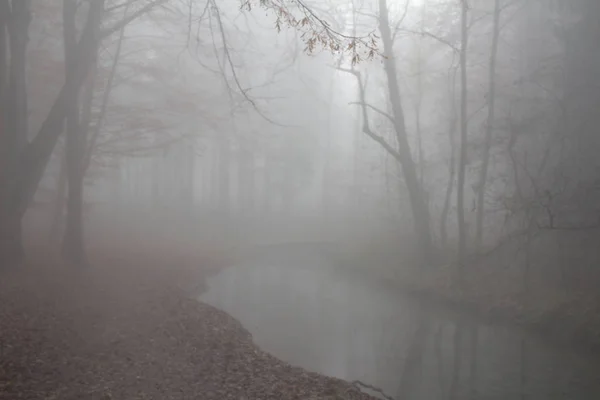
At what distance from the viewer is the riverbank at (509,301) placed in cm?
1249

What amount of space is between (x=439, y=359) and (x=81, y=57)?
10387 millimetres

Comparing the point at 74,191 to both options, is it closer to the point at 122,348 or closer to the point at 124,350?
the point at 122,348

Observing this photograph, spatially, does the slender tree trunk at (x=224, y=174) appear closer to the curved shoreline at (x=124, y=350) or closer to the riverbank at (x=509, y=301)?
the riverbank at (x=509, y=301)

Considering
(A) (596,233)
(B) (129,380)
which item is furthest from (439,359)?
(B) (129,380)

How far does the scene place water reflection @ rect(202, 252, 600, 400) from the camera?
399 inches

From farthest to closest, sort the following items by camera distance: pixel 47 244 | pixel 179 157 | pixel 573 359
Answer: pixel 179 157
pixel 47 244
pixel 573 359

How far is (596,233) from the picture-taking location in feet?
45.2

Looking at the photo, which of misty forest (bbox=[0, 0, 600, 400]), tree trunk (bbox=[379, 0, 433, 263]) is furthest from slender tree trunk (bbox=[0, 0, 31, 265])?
tree trunk (bbox=[379, 0, 433, 263])

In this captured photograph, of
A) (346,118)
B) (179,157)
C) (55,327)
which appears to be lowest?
(55,327)

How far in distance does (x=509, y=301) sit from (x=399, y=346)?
416cm

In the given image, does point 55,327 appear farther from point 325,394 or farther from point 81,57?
point 81,57

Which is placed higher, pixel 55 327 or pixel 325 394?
pixel 55 327

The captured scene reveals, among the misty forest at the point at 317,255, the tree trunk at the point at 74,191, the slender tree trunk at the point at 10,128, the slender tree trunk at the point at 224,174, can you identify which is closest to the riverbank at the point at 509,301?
the misty forest at the point at 317,255

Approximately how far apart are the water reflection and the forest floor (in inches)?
59.7
